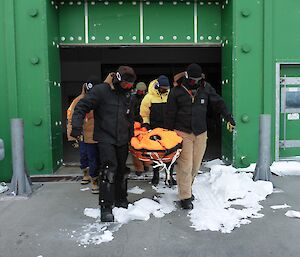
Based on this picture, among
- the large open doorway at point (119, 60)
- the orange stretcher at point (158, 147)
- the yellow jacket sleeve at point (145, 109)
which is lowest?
the orange stretcher at point (158, 147)

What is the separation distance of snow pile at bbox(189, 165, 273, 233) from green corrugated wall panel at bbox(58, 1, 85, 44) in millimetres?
3232

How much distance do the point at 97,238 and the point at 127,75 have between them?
1694mm

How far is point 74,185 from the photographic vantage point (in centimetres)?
583

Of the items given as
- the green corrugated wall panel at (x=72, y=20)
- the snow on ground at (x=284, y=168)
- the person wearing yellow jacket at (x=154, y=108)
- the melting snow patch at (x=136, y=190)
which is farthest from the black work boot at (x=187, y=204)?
the green corrugated wall panel at (x=72, y=20)

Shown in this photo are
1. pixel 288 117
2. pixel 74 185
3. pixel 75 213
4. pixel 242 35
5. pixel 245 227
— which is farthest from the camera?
pixel 288 117

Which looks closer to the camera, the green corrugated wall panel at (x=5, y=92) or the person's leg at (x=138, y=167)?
the green corrugated wall panel at (x=5, y=92)

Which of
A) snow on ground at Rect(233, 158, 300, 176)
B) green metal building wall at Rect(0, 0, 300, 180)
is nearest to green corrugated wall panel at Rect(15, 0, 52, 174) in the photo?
green metal building wall at Rect(0, 0, 300, 180)

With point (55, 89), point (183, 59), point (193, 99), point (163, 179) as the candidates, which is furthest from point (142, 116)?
point (183, 59)

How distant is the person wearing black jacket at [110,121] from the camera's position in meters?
4.13

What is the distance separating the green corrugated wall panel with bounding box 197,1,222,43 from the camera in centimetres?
683

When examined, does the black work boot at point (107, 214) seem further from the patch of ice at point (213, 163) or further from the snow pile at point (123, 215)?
the patch of ice at point (213, 163)

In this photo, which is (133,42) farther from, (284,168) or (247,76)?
(284,168)

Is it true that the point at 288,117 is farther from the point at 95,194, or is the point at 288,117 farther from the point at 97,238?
the point at 97,238

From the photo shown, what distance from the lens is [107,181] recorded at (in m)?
4.13
